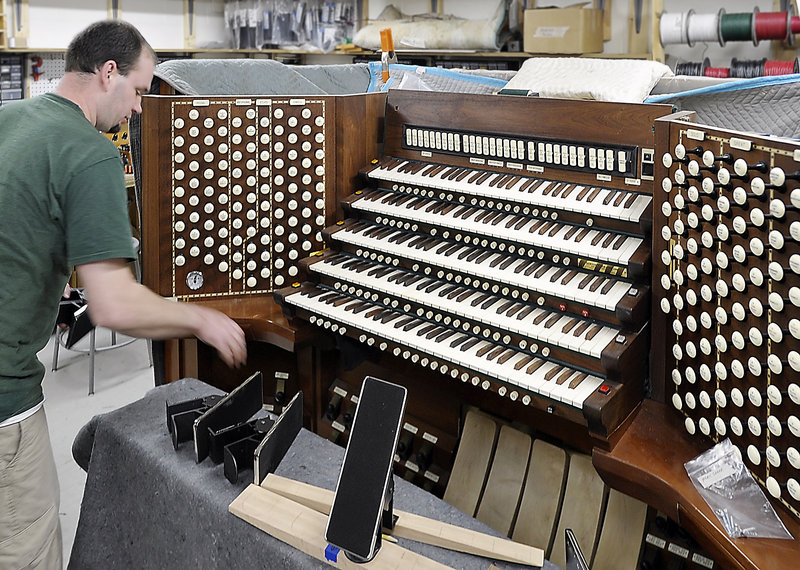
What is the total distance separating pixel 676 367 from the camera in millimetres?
1670

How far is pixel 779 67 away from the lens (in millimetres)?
3709

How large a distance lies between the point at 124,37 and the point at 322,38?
464 centimetres

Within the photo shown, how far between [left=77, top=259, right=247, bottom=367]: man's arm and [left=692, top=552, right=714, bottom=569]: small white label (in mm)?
1326

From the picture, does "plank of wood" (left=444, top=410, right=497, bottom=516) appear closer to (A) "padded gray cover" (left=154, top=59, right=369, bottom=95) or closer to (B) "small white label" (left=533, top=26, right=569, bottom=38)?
(A) "padded gray cover" (left=154, top=59, right=369, bottom=95)

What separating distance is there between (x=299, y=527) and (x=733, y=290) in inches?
40.9

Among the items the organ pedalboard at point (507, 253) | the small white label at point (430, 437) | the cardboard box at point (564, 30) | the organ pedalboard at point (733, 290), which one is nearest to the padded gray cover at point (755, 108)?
the organ pedalboard at point (507, 253)

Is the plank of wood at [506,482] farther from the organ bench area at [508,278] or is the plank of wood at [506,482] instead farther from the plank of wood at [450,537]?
the plank of wood at [450,537]

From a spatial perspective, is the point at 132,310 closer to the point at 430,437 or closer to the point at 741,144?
the point at 430,437

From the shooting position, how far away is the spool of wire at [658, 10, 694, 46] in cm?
406

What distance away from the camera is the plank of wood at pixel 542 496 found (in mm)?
2096

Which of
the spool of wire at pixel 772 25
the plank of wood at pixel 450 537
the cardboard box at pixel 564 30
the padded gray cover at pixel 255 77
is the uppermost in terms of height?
the cardboard box at pixel 564 30

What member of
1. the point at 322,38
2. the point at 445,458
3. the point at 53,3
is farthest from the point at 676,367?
the point at 53,3

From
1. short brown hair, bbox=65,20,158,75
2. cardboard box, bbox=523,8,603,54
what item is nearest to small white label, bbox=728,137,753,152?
short brown hair, bbox=65,20,158,75

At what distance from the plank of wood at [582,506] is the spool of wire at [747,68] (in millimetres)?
2800
